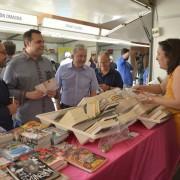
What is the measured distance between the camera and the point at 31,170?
2.70ft

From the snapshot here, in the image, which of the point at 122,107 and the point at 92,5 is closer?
the point at 122,107

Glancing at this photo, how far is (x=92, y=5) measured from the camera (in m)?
2.69

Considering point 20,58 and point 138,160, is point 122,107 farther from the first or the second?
point 20,58

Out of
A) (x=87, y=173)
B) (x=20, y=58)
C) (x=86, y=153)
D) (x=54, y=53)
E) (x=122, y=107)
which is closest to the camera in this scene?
(x=87, y=173)

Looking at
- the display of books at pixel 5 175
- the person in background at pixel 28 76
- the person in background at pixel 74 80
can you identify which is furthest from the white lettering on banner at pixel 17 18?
the display of books at pixel 5 175

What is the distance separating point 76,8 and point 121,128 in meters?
1.97

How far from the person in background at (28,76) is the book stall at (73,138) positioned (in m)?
0.57

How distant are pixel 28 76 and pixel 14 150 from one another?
0.98 m

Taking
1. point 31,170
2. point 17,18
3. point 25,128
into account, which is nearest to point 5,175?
point 31,170

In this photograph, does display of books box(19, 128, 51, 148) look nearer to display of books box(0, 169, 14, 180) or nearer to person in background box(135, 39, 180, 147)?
display of books box(0, 169, 14, 180)

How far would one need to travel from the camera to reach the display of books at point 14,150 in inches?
36.3

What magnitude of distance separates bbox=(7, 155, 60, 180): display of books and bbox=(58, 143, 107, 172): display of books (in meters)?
0.13

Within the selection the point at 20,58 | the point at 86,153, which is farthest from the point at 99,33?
the point at 86,153

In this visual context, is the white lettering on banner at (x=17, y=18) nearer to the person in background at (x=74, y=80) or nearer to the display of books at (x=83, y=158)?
the person in background at (x=74, y=80)
